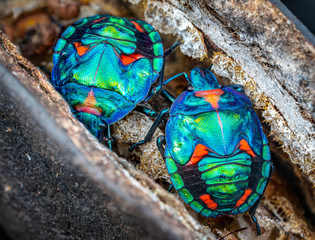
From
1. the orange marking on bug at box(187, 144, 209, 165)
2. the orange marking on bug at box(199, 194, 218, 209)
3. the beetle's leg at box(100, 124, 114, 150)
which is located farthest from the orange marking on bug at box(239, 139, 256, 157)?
the beetle's leg at box(100, 124, 114, 150)

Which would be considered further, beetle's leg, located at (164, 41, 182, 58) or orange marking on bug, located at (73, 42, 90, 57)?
beetle's leg, located at (164, 41, 182, 58)

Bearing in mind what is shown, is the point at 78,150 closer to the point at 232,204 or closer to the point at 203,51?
the point at 232,204

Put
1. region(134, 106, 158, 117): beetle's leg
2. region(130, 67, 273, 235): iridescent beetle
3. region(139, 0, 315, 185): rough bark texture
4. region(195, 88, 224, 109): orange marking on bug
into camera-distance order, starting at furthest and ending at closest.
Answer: region(134, 106, 158, 117): beetle's leg, region(195, 88, 224, 109): orange marking on bug, region(130, 67, 273, 235): iridescent beetle, region(139, 0, 315, 185): rough bark texture

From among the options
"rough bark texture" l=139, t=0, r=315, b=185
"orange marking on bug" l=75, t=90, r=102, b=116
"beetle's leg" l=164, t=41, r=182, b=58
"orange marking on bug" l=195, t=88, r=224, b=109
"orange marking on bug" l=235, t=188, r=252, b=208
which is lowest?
"orange marking on bug" l=75, t=90, r=102, b=116

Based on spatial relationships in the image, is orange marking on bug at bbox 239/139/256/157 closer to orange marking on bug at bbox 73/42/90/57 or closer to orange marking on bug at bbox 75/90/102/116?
orange marking on bug at bbox 75/90/102/116

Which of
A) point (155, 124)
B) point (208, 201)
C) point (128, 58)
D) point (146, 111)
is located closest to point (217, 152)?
point (208, 201)

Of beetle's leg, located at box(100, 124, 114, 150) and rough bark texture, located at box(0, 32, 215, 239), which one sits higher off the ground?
rough bark texture, located at box(0, 32, 215, 239)

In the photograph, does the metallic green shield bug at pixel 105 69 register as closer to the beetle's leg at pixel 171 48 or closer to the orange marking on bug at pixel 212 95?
the beetle's leg at pixel 171 48

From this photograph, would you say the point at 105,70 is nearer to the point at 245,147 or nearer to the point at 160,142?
the point at 160,142

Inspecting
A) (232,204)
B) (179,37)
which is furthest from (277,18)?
(232,204)
